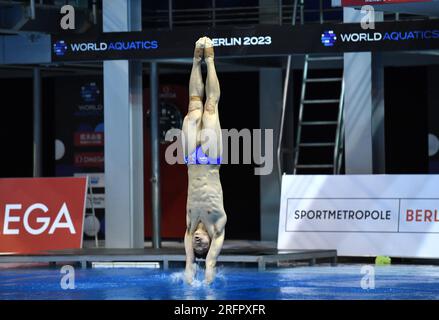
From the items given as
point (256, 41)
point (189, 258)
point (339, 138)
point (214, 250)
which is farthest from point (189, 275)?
point (339, 138)

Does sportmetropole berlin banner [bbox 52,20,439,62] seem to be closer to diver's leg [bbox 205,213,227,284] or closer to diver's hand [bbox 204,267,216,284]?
diver's leg [bbox 205,213,227,284]

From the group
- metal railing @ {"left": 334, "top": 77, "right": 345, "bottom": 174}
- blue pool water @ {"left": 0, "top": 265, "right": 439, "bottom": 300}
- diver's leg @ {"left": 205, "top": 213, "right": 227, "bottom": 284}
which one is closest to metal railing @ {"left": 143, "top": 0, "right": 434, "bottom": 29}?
metal railing @ {"left": 334, "top": 77, "right": 345, "bottom": 174}

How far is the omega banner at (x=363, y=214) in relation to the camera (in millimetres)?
16656

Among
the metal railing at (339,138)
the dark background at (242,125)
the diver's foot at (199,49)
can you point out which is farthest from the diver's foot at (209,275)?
the dark background at (242,125)

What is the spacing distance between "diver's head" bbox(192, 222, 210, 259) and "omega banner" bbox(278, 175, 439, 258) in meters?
3.94

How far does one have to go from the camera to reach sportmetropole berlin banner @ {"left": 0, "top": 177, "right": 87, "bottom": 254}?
18.2 meters

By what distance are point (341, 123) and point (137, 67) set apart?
3543mm

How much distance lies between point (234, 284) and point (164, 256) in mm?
2520

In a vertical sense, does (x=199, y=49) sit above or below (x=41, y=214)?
above

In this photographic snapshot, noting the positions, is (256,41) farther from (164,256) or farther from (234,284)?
(234,284)

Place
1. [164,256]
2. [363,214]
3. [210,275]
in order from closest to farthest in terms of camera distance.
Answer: [210,275]
[164,256]
[363,214]

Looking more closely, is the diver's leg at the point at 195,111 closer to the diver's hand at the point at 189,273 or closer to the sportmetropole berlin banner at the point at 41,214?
the diver's hand at the point at 189,273

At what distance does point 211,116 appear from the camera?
13.5 m

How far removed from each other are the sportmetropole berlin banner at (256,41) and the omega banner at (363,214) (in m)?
1.97
